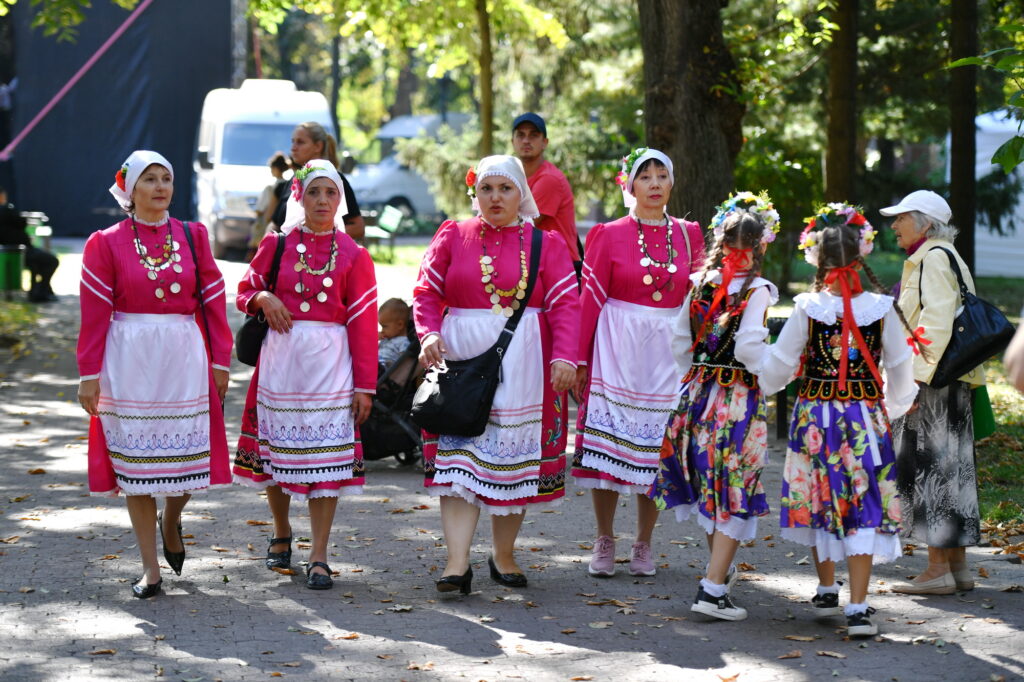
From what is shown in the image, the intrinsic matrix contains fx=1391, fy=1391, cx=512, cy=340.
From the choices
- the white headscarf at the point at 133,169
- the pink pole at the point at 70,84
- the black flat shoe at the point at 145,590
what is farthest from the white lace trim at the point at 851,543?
the pink pole at the point at 70,84

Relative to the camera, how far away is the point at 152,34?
94.7 ft

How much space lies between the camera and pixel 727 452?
19.6 feet

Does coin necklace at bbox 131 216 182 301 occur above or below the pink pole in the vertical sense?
below

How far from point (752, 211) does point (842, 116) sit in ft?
31.2

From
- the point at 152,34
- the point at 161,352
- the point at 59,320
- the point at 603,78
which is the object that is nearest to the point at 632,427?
the point at 161,352

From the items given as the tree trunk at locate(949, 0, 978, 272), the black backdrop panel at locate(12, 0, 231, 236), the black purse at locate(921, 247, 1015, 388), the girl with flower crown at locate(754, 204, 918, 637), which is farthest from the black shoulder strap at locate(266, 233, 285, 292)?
the black backdrop panel at locate(12, 0, 231, 236)

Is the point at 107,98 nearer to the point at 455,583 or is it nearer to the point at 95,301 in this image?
the point at 95,301

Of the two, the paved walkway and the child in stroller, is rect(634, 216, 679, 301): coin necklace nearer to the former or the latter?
the paved walkway

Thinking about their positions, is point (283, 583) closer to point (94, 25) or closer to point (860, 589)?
point (860, 589)

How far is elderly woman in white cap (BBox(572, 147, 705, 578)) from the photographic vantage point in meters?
6.72

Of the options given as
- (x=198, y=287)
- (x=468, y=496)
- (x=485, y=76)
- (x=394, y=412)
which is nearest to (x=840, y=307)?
(x=468, y=496)

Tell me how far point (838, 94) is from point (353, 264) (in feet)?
32.3

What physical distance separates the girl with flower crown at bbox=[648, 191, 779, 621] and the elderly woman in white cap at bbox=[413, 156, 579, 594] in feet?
1.89

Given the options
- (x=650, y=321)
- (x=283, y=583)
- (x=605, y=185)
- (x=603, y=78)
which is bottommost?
(x=283, y=583)
